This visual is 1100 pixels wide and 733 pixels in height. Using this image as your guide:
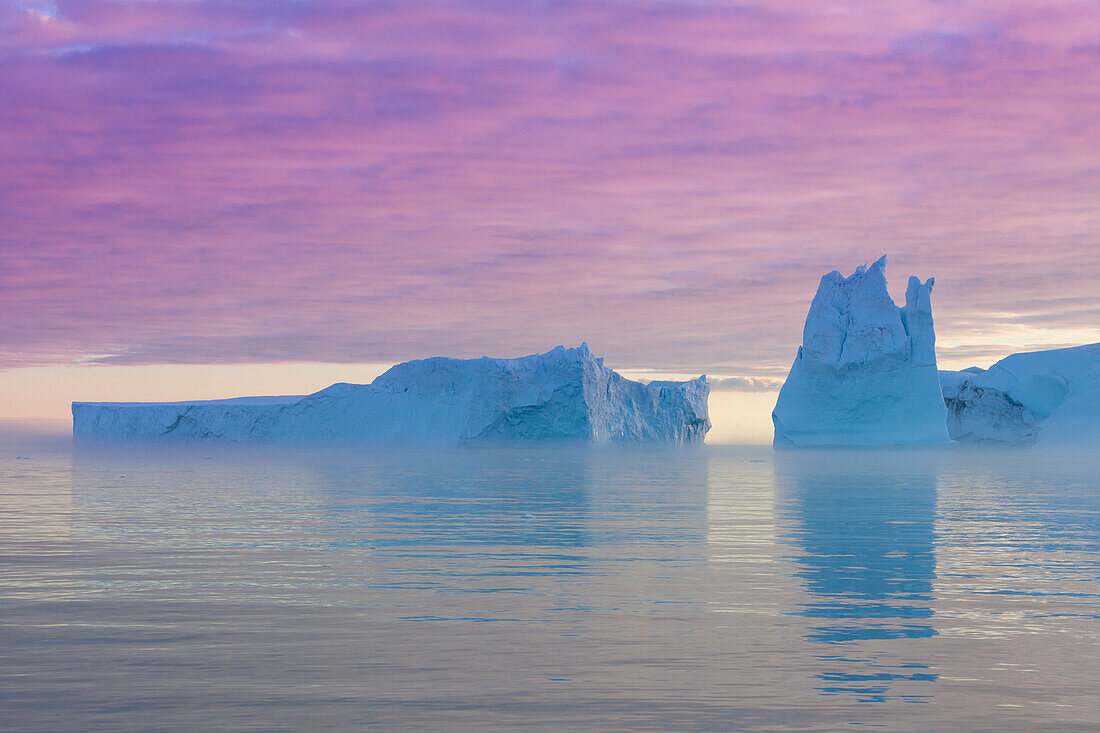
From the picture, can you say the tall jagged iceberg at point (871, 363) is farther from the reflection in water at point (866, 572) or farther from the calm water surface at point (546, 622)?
the calm water surface at point (546, 622)

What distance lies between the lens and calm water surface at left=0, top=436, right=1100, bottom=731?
4.13 metres

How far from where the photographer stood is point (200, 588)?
703 cm

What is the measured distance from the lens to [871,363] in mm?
39062

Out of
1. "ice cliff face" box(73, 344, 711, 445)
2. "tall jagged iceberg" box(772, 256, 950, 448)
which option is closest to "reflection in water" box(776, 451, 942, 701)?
"tall jagged iceberg" box(772, 256, 950, 448)

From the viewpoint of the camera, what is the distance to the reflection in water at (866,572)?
4832mm

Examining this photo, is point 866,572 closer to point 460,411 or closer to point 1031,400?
point 460,411

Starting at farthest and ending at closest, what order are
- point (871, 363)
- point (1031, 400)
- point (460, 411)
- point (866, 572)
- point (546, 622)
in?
point (460, 411) < point (1031, 400) < point (871, 363) < point (866, 572) < point (546, 622)

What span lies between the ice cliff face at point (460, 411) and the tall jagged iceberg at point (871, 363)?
34.3 feet

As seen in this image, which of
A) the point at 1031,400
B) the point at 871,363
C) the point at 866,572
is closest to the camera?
the point at 866,572

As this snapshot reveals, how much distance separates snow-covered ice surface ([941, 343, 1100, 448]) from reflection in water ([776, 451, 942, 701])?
33916 millimetres

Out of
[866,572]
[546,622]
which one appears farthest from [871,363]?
[546,622]

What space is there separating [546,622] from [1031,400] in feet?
170

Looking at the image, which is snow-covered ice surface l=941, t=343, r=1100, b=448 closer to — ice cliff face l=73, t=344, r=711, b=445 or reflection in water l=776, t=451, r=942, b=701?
ice cliff face l=73, t=344, r=711, b=445

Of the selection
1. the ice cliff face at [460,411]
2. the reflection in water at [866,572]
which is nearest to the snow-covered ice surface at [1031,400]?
the ice cliff face at [460,411]
